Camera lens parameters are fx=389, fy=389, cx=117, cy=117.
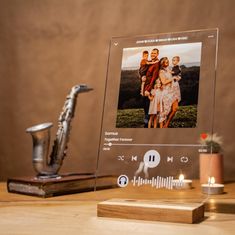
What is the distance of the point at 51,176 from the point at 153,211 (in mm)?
558

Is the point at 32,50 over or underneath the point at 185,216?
over

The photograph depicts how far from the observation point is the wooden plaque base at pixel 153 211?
0.80 m

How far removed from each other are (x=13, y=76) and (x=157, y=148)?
1.16 m

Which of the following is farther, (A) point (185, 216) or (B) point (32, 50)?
(B) point (32, 50)

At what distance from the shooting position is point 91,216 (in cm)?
88

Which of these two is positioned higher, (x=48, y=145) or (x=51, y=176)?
(x=48, y=145)

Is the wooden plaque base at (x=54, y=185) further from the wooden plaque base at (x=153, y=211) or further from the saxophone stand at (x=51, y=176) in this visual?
the wooden plaque base at (x=153, y=211)

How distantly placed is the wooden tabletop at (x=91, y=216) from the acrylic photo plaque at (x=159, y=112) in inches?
2.6

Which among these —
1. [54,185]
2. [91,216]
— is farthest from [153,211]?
[54,185]

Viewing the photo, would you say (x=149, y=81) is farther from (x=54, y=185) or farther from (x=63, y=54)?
(x=63, y=54)

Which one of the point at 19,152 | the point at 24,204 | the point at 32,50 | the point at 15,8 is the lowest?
the point at 24,204

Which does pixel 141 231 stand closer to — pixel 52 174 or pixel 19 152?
pixel 52 174

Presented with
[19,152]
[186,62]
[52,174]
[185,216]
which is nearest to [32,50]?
[19,152]

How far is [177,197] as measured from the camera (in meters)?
1.04
